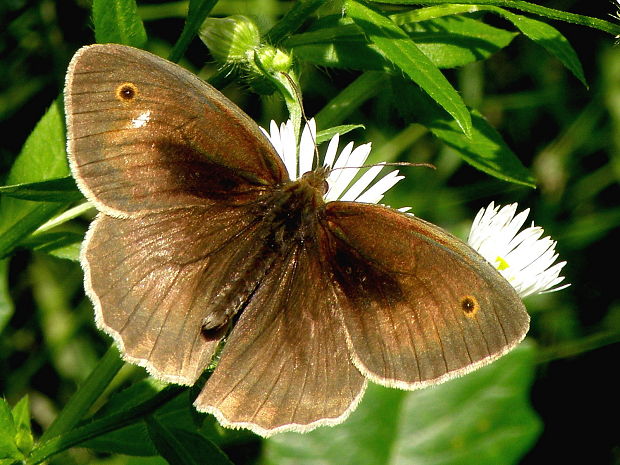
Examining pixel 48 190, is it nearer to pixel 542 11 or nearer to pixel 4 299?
pixel 4 299

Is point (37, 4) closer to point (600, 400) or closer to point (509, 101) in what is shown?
point (509, 101)

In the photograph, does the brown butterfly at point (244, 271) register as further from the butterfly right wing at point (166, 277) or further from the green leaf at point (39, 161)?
the green leaf at point (39, 161)

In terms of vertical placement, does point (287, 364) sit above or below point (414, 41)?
below

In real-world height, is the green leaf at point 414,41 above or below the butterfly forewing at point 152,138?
above

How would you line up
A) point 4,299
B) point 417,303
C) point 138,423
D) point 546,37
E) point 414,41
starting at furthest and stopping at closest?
point 4,299
point 414,41
point 138,423
point 546,37
point 417,303

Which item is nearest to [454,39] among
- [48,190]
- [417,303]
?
[417,303]

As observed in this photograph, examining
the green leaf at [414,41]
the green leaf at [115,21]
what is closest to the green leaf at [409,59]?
the green leaf at [414,41]
